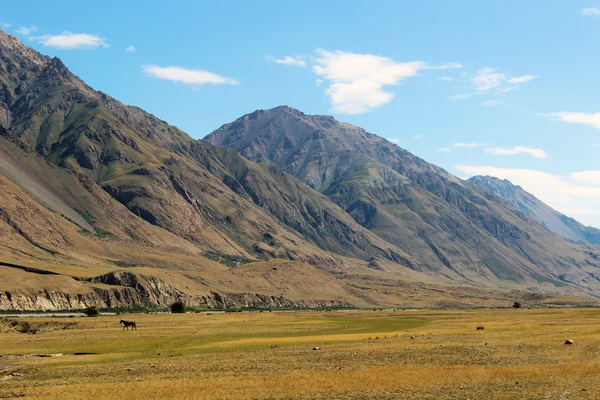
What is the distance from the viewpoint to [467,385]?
37.5 metres

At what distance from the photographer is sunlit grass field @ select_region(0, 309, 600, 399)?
120 feet

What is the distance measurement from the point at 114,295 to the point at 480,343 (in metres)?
126

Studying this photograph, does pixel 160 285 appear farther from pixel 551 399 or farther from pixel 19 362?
pixel 551 399

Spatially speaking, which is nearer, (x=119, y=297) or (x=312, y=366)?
(x=312, y=366)

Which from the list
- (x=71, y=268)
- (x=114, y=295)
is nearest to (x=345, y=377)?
(x=114, y=295)

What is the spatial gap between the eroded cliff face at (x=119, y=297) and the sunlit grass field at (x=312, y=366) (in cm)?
7862

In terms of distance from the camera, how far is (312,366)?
151ft

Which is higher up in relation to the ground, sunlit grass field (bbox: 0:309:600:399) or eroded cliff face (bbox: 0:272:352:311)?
sunlit grass field (bbox: 0:309:600:399)

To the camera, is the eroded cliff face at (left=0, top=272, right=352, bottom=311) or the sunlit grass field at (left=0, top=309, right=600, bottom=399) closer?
the sunlit grass field at (left=0, top=309, right=600, bottom=399)

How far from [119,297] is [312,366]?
427 ft

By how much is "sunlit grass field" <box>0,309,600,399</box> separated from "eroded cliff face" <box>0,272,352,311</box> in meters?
78.6

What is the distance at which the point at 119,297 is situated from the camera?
166500mm

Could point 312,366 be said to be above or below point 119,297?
above

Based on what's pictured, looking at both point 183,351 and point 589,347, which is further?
point 183,351
